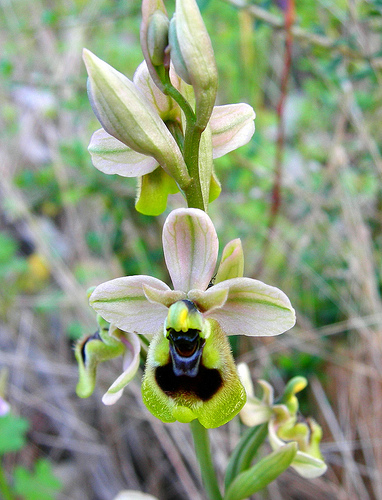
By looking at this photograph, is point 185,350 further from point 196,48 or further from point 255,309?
point 196,48

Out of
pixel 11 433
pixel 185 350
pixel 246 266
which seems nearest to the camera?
pixel 185 350

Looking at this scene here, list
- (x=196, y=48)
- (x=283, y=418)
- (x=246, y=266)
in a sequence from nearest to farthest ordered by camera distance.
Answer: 1. (x=196, y=48)
2. (x=283, y=418)
3. (x=246, y=266)

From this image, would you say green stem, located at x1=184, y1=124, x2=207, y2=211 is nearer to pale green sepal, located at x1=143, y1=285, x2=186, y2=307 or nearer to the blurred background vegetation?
pale green sepal, located at x1=143, y1=285, x2=186, y2=307

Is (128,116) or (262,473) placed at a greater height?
(128,116)

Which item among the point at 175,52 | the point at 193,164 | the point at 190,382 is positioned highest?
the point at 175,52

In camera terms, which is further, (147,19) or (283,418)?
(283,418)

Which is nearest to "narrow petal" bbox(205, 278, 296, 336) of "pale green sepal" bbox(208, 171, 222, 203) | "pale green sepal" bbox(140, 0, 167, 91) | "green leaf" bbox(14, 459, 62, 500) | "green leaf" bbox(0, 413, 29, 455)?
"pale green sepal" bbox(208, 171, 222, 203)

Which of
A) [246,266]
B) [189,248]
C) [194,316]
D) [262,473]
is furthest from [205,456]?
[246,266]
